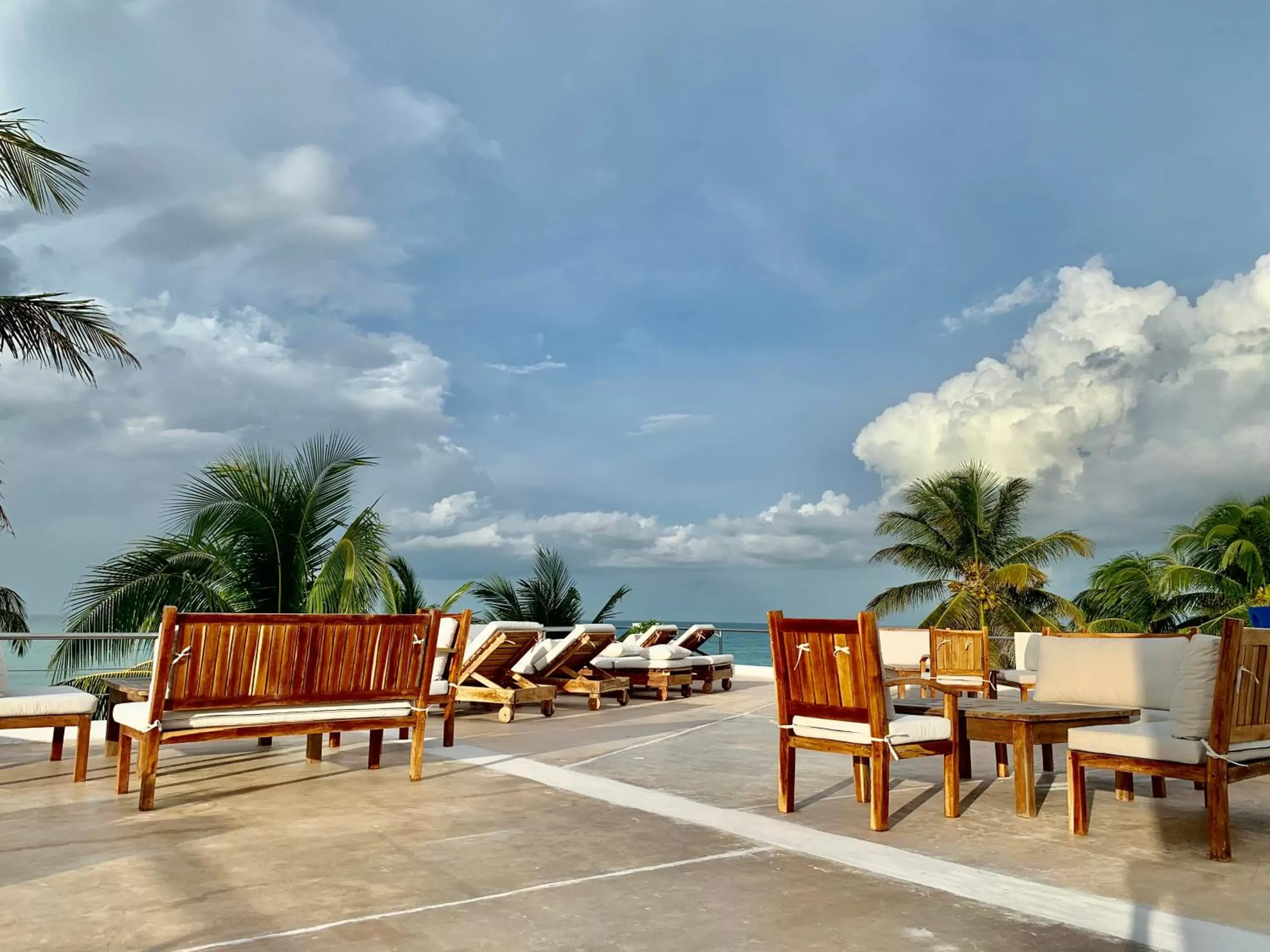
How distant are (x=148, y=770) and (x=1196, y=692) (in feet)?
15.9

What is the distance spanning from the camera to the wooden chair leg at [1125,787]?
17.2 feet

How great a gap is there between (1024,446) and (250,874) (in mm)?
22796

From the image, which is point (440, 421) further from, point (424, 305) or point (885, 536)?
point (885, 536)

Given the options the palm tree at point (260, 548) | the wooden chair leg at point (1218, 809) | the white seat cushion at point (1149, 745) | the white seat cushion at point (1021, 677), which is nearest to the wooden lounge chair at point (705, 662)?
the white seat cushion at point (1021, 677)

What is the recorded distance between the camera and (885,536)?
68.2ft

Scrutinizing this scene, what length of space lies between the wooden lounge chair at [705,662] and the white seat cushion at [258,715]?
6.92m

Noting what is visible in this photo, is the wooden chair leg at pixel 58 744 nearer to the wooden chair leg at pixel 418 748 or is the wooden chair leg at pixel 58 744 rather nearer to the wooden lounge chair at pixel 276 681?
the wooden lounge chair at pixel 276 681

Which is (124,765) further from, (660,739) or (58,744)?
(660,739)

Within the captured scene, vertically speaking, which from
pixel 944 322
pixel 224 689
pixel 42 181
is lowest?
pixel 224 689

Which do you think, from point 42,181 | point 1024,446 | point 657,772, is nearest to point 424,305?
point 1024,446

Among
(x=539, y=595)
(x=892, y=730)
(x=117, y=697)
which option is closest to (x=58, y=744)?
(x=117, y=697)

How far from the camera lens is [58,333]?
8.48 metres

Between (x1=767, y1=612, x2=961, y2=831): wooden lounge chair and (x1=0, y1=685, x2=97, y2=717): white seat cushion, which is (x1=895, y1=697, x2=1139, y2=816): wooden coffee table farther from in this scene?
(x1=0, y1=685, x2=97, y2=717): white seat cushion

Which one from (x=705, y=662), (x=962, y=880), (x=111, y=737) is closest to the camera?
(x=962, y=880)
